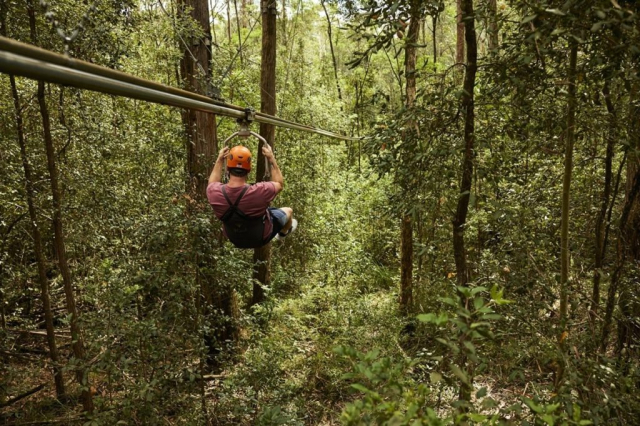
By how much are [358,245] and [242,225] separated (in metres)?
4.58

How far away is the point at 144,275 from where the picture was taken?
311 centimetres

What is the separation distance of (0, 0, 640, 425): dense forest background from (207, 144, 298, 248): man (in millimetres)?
472

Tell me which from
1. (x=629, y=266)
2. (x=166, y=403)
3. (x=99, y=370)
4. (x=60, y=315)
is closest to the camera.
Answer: (x=629, y=266)

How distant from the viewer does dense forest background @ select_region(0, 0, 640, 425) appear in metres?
1.81

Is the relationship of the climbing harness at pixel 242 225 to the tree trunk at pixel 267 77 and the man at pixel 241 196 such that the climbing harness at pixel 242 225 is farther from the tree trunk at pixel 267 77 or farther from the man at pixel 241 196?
the tree trunk at pixel 267 77

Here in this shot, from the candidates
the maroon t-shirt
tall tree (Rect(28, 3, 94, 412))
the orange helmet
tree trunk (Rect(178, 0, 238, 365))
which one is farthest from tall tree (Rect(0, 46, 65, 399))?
the orange helmet

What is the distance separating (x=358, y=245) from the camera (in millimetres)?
7316

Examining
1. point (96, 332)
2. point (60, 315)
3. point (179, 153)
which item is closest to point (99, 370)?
point (96, 332)

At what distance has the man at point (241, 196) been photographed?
2801 mm

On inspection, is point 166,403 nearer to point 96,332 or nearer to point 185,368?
point 185,368

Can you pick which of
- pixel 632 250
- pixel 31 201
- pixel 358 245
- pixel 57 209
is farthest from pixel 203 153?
pixel 632 250

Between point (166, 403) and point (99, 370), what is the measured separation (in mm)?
Result: 572

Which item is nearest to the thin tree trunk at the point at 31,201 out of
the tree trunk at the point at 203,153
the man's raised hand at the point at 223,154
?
the tree trunk at the point at 203,153

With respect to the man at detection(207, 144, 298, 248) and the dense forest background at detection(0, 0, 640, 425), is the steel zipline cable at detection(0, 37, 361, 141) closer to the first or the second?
the dense forest background at detection(0, 0, 640, 425)
